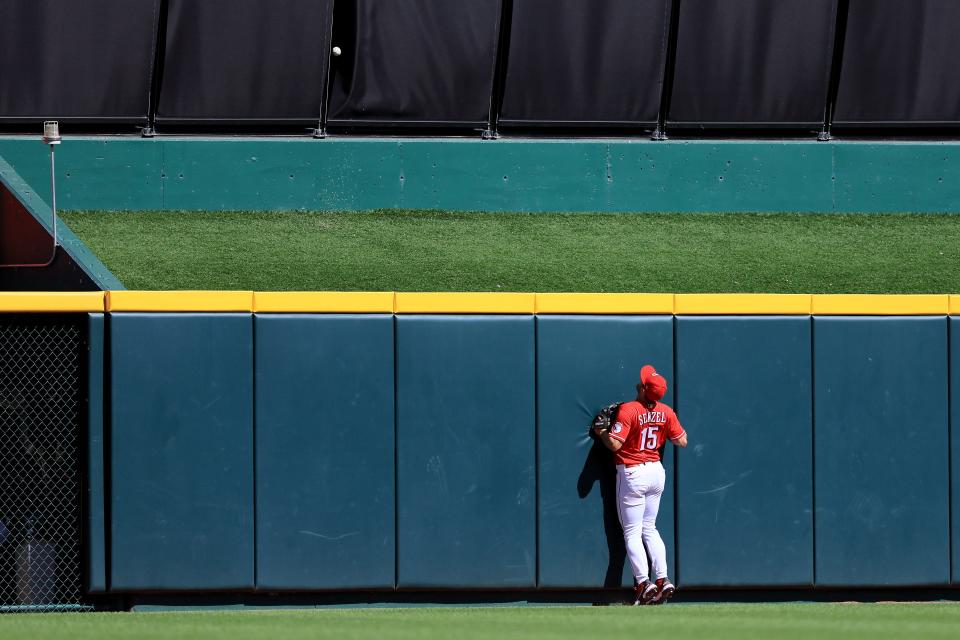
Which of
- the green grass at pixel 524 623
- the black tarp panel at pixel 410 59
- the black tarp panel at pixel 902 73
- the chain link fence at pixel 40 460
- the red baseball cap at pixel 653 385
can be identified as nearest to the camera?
the green grass at pixel 524 623

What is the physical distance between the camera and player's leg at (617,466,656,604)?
25.2 ft

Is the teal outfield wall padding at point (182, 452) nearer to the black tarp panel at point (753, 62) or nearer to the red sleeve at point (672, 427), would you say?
the red sleeve at point (672, 427)

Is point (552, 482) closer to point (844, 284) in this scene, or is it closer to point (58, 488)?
point (58, 488)

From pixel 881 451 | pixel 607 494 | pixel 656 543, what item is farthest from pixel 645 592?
pixel 881 451

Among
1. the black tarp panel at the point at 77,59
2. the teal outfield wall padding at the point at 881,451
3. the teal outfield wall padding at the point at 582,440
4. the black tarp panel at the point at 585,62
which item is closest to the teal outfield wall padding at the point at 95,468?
the teal outfield wall padding at the point at 582,440

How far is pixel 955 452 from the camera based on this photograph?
8156 mm

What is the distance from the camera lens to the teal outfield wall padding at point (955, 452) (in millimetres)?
8141

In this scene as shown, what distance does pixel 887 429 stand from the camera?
8.11 m

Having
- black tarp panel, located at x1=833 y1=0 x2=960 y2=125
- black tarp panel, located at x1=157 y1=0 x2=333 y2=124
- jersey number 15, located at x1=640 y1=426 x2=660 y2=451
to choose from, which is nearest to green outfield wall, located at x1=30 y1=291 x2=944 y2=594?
jersey number 15, located at x1=640 y1=426 x2=660 y2=451

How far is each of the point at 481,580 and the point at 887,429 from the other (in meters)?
3.14

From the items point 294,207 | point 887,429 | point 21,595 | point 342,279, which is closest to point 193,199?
point 294,207

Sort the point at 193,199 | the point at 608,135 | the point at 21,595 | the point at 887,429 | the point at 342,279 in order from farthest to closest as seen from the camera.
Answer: the point at 608,135 < the point at 193,199 < the point at 342,279 < the point at 887,429 < the point at 21,595

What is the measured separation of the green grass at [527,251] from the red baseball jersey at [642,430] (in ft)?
11.0

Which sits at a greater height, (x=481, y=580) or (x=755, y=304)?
(x=755, y=304)
